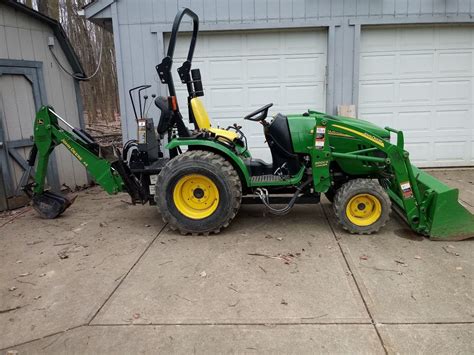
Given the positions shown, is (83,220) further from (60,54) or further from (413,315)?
(413,315)

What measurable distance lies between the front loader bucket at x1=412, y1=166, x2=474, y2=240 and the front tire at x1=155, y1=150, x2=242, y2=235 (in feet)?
6.34

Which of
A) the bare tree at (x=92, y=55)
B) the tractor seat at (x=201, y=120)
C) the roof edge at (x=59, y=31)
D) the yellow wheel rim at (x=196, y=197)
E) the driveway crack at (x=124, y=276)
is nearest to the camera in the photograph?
the driveway crack at (x=124, y=276)

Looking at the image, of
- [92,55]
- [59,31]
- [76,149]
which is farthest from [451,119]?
[92,55]

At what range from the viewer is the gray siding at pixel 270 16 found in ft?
21.9

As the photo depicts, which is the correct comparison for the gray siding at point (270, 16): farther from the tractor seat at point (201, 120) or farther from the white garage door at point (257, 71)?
the tractor seat at point (201, 120)

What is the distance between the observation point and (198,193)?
4375 millimetres

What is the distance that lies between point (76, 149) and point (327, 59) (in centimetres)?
444

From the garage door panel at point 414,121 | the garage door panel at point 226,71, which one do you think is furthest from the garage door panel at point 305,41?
the garage door panel at point 414,121

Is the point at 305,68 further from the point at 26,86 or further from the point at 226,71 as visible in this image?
the point at 26,86

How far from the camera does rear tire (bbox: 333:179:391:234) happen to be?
4184mm

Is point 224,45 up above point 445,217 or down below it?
above

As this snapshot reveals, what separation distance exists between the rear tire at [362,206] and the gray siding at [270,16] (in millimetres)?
3391

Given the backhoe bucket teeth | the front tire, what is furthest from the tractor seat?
the backhoe bucket teeth

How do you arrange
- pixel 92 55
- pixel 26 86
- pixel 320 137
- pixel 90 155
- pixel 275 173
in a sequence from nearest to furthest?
1. pixel 320 137
2. pixel 275 173
3. pixel 90 155
4. pixel 26 86
5. pixel 92 55
